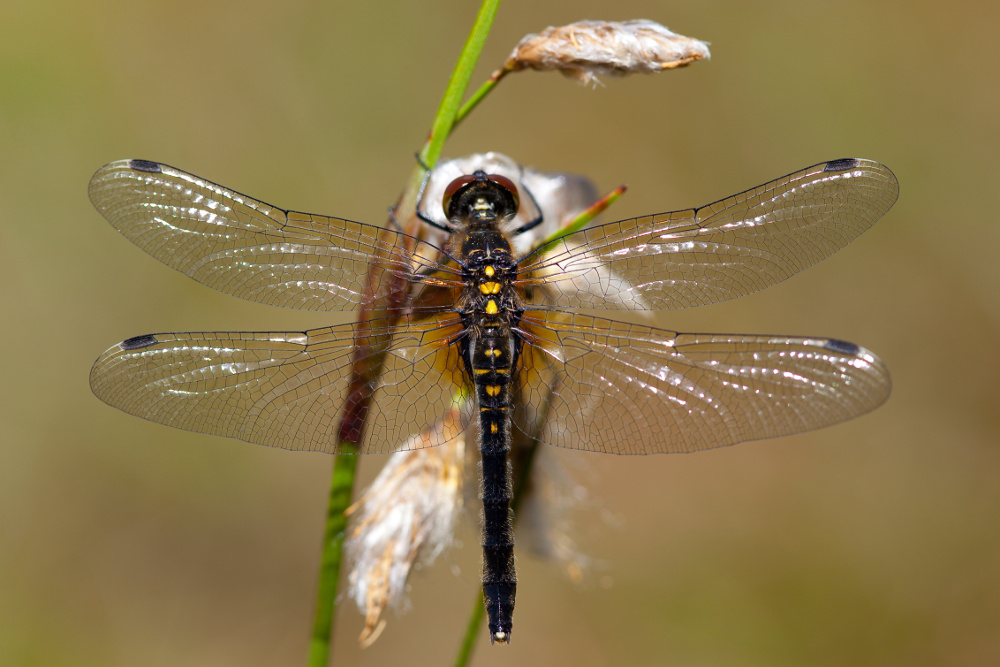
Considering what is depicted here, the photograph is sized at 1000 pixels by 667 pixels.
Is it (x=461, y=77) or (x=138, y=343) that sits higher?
(x=461, y=77)

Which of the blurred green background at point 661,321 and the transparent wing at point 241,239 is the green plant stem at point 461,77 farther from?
the blurred green background at point 661,321

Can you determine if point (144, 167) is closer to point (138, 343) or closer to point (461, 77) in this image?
point (138, 343)

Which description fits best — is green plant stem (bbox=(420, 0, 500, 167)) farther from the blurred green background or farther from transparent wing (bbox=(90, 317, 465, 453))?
the blurred green background

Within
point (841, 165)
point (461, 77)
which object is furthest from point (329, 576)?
point (841, 165)

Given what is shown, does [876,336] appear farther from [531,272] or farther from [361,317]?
[361,317]

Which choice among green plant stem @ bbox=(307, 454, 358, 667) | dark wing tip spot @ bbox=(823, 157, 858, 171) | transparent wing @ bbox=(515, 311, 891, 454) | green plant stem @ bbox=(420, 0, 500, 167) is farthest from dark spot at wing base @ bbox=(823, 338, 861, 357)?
green plant stem @ bbox=(307, 454, 358, 667)

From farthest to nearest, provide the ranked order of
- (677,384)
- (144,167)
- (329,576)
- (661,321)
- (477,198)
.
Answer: (661,321) < (477,198) < (677,384) < (144,167) < (329,576)

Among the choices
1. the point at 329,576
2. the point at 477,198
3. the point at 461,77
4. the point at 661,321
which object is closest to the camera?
the point at 461,77
